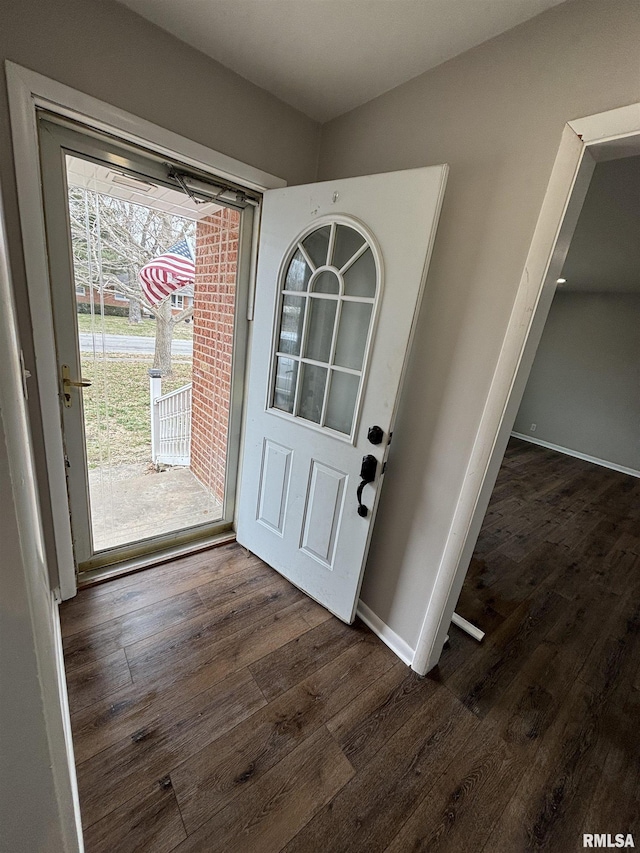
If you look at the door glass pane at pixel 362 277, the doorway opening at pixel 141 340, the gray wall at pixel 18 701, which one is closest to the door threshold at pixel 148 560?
the doorway opening at pixel 141 340

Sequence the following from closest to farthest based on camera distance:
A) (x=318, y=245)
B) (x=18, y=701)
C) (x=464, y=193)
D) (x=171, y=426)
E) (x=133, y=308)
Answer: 1. (x=18, y=701)
2. (x=464, y=193)
3. (x=318, y=245)
4. (x=133, y=308)
5. (x=171, y=426)

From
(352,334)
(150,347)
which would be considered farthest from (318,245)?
(150,347)

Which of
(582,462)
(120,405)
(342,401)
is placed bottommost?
(582,462)

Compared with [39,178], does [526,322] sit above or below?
below

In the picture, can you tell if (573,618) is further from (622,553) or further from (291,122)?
(291,122)

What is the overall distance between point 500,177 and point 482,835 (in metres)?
2.20

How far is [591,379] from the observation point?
201 inches

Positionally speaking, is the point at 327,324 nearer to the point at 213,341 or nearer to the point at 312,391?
the point at 312,391

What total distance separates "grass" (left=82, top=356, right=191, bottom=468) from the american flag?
284 mm

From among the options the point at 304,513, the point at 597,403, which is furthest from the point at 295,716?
the point at 597,403

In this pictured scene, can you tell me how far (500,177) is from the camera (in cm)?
120

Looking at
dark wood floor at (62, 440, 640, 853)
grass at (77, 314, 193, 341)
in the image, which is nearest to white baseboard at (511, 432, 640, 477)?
dark wood floor at (62, 440, 640, 853)

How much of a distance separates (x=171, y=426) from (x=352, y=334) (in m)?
1.70

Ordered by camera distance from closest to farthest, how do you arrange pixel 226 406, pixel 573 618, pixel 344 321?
pixel 344 321 → pixel 573 618 → pixel 226 406
